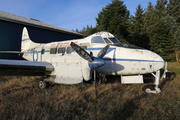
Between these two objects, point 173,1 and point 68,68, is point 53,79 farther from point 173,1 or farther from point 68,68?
point 173,1

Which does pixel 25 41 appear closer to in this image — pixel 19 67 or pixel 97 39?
pixel 19 67

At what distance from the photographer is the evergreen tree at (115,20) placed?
66.4ft

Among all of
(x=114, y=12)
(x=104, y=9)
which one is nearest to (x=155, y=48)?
(x=114, y=12)

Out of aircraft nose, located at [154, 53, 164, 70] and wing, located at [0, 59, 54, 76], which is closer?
wing, located at [0, 59, 54, 76]

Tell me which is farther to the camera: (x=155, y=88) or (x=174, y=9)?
(x=174, y=9)

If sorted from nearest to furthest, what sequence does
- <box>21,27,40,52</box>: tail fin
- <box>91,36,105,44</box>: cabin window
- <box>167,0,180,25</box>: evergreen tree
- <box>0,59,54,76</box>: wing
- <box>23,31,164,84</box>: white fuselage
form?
<box>0,59,54,76</box>: wing < <box>23,31,164,84</box>: white fuselage < <box>91,36,105,44</box>: cabin window < <box>21,27,40,52</box>: tail fin < <box>167,0,180,25</box>: evergreen tree

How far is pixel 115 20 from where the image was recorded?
20.6 meters

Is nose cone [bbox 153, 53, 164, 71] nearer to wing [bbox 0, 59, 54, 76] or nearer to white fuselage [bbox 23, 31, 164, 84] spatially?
white fuselage [bbox 23, 31, 164, 84]

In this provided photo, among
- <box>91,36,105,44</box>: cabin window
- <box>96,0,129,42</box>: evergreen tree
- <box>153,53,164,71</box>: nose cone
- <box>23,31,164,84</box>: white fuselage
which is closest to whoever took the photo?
<box>23,31,164,84</box>: white fuselage

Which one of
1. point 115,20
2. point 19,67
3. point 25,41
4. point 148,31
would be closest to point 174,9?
point 148,31

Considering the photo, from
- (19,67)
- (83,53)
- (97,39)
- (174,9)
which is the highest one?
(174,9)

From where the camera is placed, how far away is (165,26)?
21.9 m

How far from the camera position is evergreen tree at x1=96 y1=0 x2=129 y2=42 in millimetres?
20250

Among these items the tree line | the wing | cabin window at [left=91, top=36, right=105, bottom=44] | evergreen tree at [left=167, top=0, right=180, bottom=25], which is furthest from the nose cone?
evergreen tree at [left=167, top=0, right=180, bottom=25]
